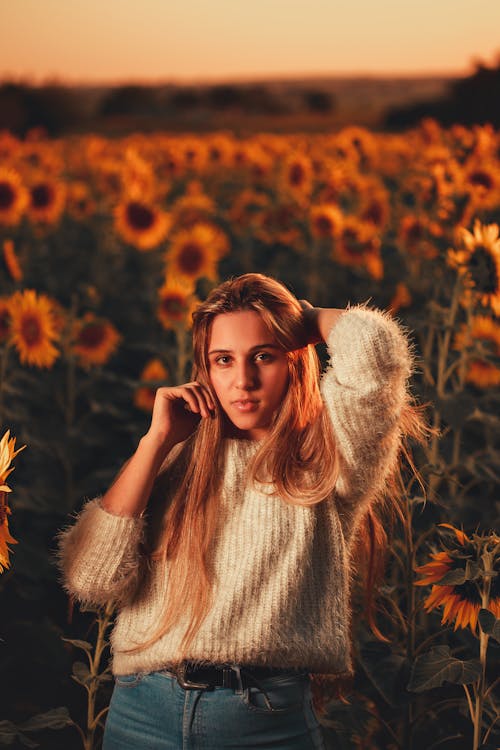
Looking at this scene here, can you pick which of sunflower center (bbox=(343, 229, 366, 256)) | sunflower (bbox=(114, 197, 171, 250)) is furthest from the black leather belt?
sunflower (bbox=(114, 197, 171, 250))

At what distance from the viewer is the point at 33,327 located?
4535mm

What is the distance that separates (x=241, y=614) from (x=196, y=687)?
0.16 m

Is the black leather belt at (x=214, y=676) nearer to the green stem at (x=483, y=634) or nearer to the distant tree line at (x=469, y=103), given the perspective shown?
the green stem at (x=483, y=634)

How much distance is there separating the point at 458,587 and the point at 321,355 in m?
1.47

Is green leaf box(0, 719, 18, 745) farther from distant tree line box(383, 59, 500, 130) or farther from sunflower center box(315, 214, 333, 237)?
distant tree line box(383, 59, 500, 130)

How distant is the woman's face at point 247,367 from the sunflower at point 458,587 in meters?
0.46

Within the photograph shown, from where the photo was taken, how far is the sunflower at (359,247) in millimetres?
6781

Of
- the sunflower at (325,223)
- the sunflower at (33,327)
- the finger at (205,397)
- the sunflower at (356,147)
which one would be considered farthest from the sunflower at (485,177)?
the finger at (205,397)

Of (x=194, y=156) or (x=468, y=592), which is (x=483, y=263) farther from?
(x=194, y=156)

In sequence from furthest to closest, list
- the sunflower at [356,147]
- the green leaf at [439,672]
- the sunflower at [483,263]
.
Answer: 1. the sunflower at [356,147]
2. the sunflower at [483,263]
3. the green leaf at [439,672]

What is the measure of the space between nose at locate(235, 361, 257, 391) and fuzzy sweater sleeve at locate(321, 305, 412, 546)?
14 centimetres

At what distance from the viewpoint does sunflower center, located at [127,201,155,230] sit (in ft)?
23.7

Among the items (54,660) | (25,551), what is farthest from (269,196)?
(54,660)

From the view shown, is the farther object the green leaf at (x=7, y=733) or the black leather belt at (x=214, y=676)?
the green leaf at (x=7, y=733)
